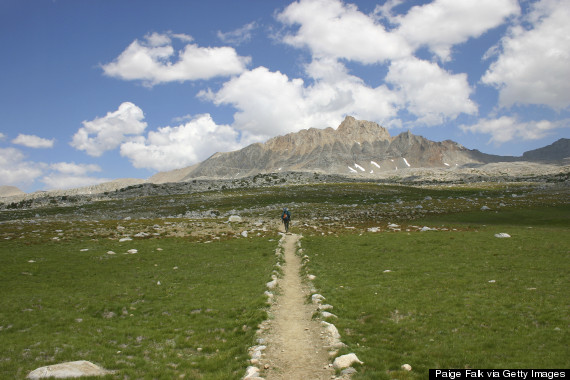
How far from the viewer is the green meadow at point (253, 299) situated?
445 inches

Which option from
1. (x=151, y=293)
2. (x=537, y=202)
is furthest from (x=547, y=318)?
(x=537, y=202)

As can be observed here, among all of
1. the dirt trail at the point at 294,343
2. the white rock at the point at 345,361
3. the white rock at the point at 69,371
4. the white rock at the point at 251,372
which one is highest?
the white rock at the point at 69,371

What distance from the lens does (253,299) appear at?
1789cm

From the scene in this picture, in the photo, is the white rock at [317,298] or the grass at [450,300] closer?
the grass at [450,300]

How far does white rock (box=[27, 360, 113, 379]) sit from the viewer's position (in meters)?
9.84

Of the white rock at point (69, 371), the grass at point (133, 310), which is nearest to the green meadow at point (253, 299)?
the grass at point (133, 310)

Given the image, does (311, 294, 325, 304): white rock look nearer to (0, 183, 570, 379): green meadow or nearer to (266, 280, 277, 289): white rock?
(0, 183, 570, 379): green meadow

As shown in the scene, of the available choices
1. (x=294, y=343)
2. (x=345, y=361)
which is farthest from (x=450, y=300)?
(x=294, y=343)

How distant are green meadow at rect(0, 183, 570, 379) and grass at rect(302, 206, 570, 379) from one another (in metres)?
0.08

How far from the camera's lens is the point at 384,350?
11648mm

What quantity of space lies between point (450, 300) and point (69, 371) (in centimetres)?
1622

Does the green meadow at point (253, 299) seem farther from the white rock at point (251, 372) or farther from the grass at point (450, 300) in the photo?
the white rock at point (251, 372)

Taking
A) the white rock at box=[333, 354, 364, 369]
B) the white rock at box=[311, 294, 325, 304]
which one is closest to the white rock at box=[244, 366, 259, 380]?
the white rock at box=[333, 354, 364, 369]

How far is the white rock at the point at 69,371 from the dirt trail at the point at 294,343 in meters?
5.53
